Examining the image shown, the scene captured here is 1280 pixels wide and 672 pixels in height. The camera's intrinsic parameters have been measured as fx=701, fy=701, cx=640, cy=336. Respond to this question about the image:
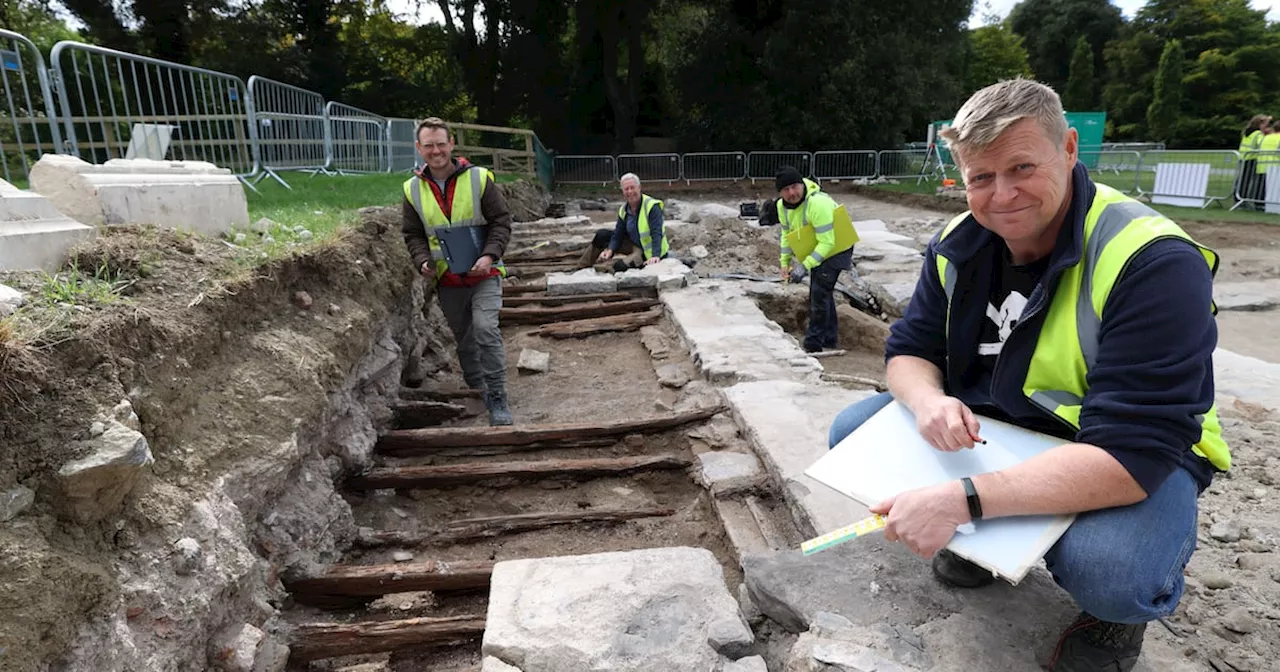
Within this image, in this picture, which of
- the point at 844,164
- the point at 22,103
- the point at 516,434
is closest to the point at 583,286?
the point at 516,434

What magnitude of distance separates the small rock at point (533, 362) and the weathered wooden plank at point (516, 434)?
1658mm

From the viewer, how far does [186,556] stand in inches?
84.7

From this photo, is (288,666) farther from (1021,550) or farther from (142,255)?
(1021,550)

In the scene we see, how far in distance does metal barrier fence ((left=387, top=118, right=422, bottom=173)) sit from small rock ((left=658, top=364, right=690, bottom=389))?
11267mm

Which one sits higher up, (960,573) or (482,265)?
(482,265)

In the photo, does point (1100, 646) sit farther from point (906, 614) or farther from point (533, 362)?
point (533, 362)

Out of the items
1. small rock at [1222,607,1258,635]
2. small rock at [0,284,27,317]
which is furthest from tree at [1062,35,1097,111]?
small rock at [0,284,27,317]

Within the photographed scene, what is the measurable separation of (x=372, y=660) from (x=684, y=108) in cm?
2583

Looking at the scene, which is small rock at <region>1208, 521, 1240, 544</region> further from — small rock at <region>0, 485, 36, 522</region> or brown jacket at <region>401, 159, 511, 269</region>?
brown jacket at <region>401, 159, 511, 269</region>

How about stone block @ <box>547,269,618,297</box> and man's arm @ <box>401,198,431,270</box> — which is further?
stone block @ <box>547,269,618,297</box>

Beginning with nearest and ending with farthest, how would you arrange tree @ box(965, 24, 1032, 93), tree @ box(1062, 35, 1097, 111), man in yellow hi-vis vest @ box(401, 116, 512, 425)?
man in yellow hi-vis vest @ box(401, 116, 512, 425)
tree @ box(1062, 35, 1097, 111)
tree @ box(965, 24, 1032, 93)

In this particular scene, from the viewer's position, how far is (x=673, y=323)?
6.38 metres

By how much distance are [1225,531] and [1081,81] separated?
50.6m

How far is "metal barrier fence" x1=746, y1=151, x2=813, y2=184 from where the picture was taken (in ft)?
79.7
